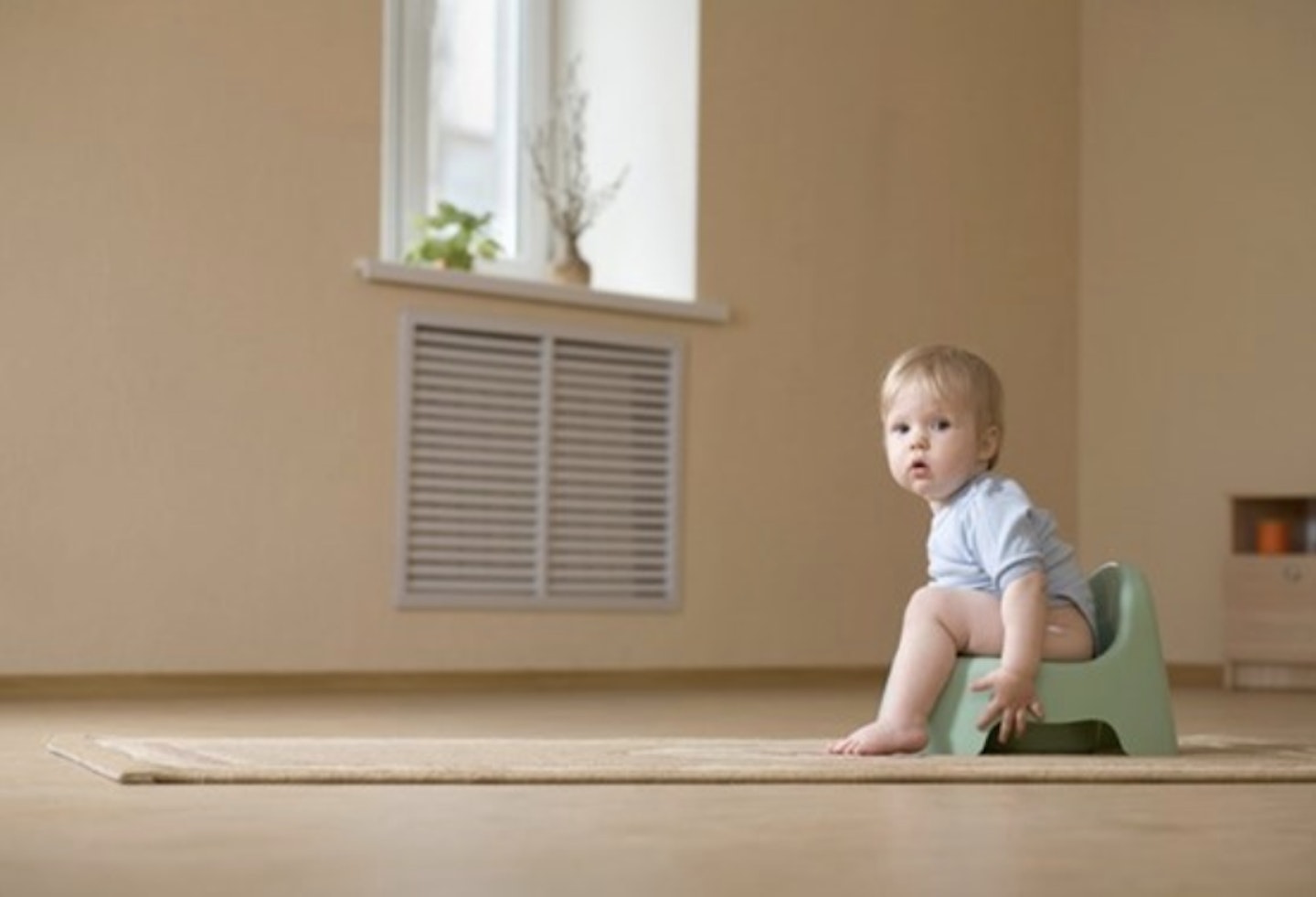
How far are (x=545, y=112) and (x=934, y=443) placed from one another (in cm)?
294

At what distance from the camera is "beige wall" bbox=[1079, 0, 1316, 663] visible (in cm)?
590

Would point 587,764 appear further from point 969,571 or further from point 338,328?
point 338,328

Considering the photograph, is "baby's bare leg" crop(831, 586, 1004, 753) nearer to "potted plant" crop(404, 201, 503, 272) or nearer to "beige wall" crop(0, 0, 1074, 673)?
"beige wall" crop(0, 0, 1074, 673)

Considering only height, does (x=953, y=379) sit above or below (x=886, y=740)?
above

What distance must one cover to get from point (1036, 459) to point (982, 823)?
416cm

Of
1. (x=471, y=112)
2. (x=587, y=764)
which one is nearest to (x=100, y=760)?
(x=587, y=764)

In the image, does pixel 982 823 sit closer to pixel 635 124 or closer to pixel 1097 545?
pixel 635 124

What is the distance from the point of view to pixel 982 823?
1.98 m

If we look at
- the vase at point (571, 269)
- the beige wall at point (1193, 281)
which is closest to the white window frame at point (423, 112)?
the vase at point (571, 269)

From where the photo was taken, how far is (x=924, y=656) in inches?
106

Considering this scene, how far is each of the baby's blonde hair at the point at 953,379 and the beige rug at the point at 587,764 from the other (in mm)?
412

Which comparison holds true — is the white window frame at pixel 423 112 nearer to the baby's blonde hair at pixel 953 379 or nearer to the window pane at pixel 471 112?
the window pane at pixel 471 112

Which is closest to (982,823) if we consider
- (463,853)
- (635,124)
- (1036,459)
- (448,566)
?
(463,853)

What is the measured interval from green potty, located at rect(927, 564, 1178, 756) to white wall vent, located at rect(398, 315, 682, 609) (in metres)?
2.26
